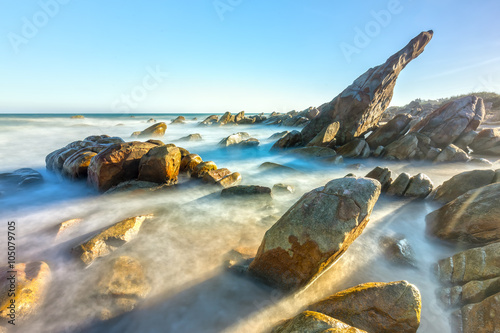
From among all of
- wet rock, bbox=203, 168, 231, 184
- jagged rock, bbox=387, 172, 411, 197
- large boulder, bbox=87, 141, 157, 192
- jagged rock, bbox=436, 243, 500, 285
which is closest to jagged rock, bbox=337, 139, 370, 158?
jagged rock, bbox=387, 172, 411, 197

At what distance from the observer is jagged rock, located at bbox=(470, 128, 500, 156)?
46.2ft

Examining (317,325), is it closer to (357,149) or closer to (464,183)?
(464,183)

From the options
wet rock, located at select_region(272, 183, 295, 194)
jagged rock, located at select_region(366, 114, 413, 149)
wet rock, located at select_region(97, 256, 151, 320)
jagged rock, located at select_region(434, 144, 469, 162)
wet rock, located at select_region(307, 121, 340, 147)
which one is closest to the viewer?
wet rock, located at select_region(97, 256, 151, 320)

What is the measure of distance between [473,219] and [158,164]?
946 cm

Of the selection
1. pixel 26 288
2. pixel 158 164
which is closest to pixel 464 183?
pixel 158 164

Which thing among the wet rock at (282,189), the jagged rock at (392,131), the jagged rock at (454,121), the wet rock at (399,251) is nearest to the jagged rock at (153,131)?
the wet rock at (282,189)

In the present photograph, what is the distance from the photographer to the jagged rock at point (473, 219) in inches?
172

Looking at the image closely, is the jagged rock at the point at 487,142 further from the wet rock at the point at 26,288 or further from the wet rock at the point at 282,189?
the wet rock at the point at 26,288

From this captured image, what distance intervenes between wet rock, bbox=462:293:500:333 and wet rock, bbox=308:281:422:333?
864 millimetres

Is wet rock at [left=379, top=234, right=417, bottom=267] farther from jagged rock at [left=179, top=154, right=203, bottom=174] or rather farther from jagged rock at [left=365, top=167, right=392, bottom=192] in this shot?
jagged rock at [left=179, top=154, right=203, bottom=174]

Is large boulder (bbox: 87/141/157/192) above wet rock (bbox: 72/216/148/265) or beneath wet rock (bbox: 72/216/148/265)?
above

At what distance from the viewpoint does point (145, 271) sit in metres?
4.30

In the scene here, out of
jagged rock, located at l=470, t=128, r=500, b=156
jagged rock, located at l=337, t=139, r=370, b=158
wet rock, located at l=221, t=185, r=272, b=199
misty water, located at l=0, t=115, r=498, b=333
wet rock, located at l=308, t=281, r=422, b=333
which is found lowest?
misty water, located at l=0, t=115, r=498, b=333

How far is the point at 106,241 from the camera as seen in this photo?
15.8ft
